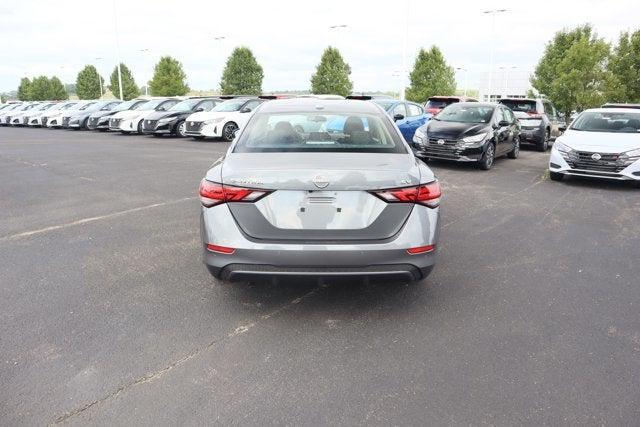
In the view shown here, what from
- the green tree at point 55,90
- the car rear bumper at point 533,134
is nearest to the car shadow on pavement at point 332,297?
the car rear bumper at point 533,134

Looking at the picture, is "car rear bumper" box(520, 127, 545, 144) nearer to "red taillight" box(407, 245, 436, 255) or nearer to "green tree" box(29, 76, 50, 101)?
"red taillight" box(407, 245, 436, 255)

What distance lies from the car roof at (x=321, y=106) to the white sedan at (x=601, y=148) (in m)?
6.23

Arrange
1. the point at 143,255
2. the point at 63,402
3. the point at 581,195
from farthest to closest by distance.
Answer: the point at 581,195 < the point at 143,255 < the point at 63,402

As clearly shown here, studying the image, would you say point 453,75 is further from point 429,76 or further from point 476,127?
point 476,127

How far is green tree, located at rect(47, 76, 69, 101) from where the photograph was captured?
230ft

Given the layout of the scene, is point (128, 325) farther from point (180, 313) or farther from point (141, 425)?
point (141, 425)

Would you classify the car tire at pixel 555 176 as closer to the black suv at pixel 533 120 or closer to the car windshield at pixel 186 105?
the black suv at pixel 533 120

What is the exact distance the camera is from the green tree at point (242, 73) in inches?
1583

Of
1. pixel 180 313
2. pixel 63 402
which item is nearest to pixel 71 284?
pixel 180 313

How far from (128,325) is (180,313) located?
38 centimetres

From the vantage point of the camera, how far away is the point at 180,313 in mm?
3779

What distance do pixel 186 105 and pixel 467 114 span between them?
13.3m

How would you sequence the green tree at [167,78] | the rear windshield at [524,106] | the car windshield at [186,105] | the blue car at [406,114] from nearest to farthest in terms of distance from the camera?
the blue car at [406,114] < the rear windshield at [524,106] < the car windshield at [186,105] < the green tree at [167,78]

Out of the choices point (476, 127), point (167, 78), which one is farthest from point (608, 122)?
point (167, 78)
